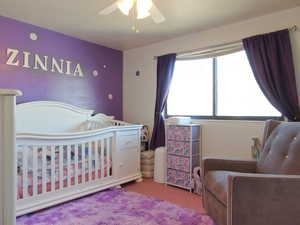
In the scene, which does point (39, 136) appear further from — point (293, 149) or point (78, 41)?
point (293, 149)

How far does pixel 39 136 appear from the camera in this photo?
210 cm

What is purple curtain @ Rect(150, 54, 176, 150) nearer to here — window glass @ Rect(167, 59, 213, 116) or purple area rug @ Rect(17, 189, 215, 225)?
window glass @ Rect(167, 59, 213, 116)

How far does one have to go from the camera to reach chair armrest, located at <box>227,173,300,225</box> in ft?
4.15

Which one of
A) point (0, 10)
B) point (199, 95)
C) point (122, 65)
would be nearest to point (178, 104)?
point (199, 95)

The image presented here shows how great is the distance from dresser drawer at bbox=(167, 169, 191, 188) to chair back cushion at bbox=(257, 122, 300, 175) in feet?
3.63

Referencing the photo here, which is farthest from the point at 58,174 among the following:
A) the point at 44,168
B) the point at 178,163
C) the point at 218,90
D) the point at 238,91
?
the point at 238,91

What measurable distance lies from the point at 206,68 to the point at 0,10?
2570 mm

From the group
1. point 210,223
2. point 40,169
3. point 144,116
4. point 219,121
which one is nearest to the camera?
point 210,223

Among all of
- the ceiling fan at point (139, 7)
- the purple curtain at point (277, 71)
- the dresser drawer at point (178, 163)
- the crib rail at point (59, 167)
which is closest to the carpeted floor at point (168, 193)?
the dresser drawer at point (178, 163)

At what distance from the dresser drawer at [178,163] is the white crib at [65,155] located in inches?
18.3

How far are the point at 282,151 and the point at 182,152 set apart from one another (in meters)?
1.37

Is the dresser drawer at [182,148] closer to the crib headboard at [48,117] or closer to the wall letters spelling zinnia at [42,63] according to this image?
the crib headboard at [48,117]

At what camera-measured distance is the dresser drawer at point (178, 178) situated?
113 inches

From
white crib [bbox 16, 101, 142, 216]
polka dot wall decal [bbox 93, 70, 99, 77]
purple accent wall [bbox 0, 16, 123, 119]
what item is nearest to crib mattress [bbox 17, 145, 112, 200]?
white crib [bbox 16, 101, 142, 216]
